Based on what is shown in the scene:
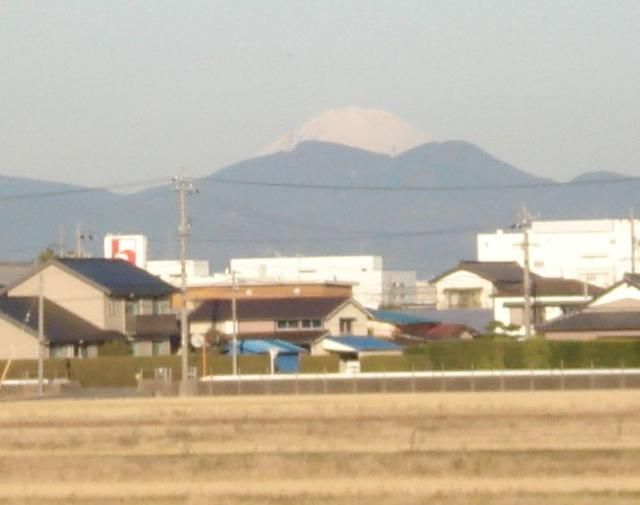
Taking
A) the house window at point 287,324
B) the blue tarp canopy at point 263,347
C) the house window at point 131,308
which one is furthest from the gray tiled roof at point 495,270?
the house window at point 131,308

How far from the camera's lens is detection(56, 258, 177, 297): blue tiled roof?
51.8 meters

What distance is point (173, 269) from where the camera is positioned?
4181 inches

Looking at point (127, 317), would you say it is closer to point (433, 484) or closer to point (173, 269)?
point (433, 484)

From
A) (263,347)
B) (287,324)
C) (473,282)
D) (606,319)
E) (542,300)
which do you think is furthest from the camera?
(473,282)

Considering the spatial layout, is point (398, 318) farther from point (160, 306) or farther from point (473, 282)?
point (473, 282)

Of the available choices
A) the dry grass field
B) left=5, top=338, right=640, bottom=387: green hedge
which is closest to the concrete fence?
left=5, top=338, right=640, bottom=387: green hedge

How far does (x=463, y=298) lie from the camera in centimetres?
7900

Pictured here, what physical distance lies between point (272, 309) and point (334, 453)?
35074 millimetres

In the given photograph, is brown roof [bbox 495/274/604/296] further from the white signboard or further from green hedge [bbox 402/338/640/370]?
green hedge [bbox 402/338/640/370]

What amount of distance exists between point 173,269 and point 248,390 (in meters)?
71.6

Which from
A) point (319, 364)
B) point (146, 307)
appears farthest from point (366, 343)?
point (146, 307)

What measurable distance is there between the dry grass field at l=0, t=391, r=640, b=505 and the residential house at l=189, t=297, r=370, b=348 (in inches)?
1097

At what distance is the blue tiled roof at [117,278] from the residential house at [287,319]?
2.76 m

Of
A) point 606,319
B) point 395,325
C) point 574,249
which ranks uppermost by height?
point 574,249
